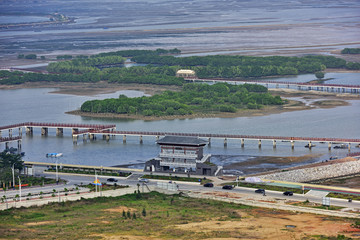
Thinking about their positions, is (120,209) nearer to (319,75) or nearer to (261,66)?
(319,75)

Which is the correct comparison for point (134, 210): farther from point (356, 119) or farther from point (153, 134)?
point (356, 119)

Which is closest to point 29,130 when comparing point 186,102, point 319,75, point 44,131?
point 44,131

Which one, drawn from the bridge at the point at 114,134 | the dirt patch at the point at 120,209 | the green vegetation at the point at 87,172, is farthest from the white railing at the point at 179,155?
the bridge at the point at 114,134

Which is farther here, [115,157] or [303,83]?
[303,83]

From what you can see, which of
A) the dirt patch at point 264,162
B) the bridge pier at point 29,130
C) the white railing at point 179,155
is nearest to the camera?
the white railing at point 179,155

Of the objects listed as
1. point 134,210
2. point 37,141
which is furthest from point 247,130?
point 134,210

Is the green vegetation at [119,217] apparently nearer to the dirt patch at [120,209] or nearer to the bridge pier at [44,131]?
the dirt patch at [120,209]
